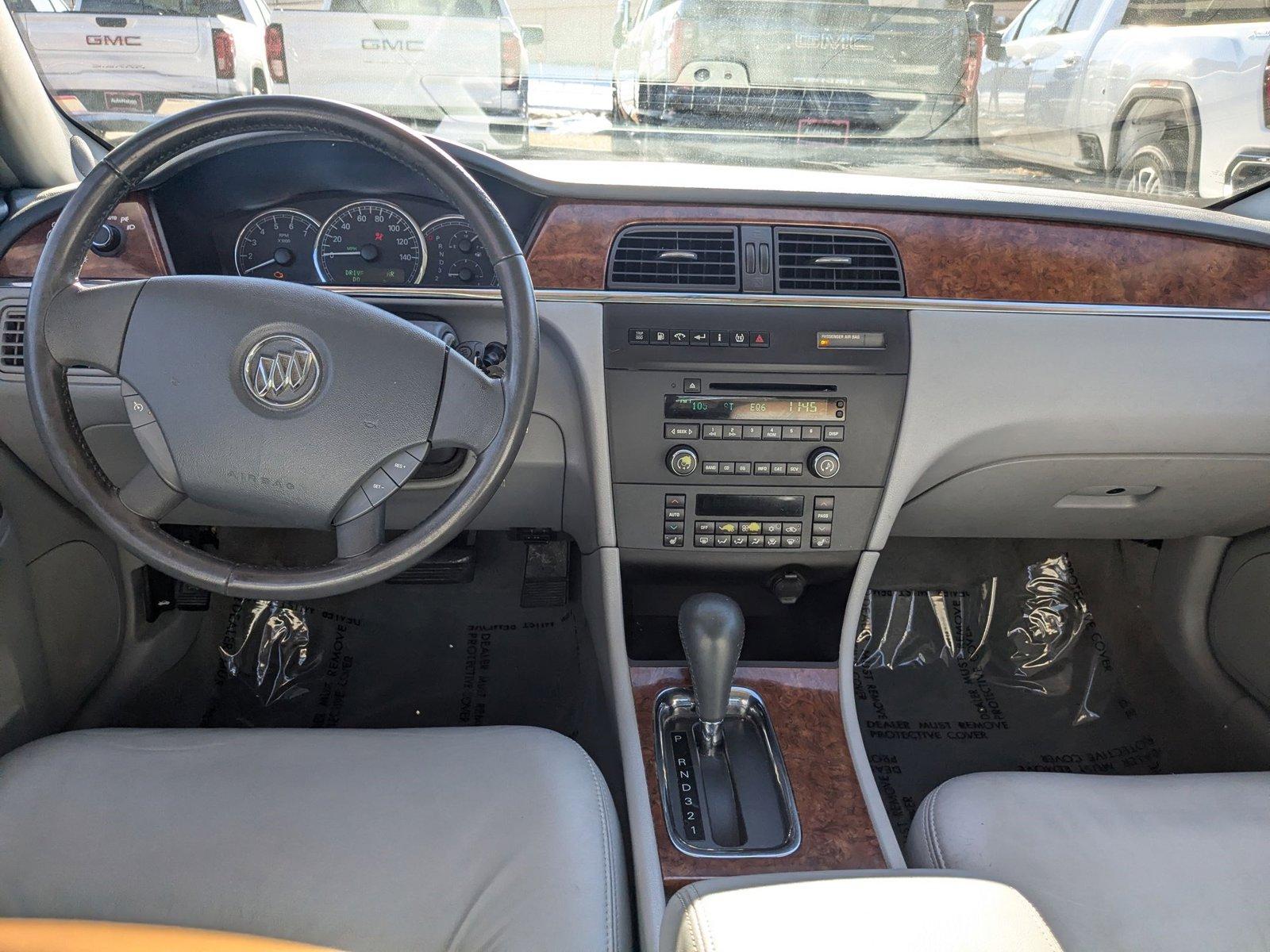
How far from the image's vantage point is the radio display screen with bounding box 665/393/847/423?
1.55 m

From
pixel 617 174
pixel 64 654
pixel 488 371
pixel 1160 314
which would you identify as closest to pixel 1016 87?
pixel 1160 314

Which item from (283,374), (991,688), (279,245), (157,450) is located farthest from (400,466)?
(991,688)

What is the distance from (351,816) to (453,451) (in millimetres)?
597

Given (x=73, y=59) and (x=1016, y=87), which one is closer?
(x=73, y=59)

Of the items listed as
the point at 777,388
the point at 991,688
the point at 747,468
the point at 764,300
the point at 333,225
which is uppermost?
the point at 333,225

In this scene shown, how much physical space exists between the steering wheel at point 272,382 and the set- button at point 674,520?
52 cm

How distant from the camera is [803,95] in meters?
1.81

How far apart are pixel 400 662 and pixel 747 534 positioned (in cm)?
96

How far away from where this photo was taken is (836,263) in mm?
1588

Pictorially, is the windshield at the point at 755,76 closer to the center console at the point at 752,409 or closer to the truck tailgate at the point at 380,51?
the truck tailgate at the point at 380,51

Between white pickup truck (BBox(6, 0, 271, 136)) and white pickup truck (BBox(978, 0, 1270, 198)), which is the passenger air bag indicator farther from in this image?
white pickup truck (BBox(6, 0, 271, 136))

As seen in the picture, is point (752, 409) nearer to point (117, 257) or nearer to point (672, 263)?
point (672, 263)

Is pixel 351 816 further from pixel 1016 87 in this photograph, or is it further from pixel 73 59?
pixel 1016 87

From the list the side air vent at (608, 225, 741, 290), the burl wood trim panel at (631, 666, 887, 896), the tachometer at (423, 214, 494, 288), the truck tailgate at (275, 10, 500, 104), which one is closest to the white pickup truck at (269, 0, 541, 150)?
the truck tailgate at (275, 10, 500, 104)
